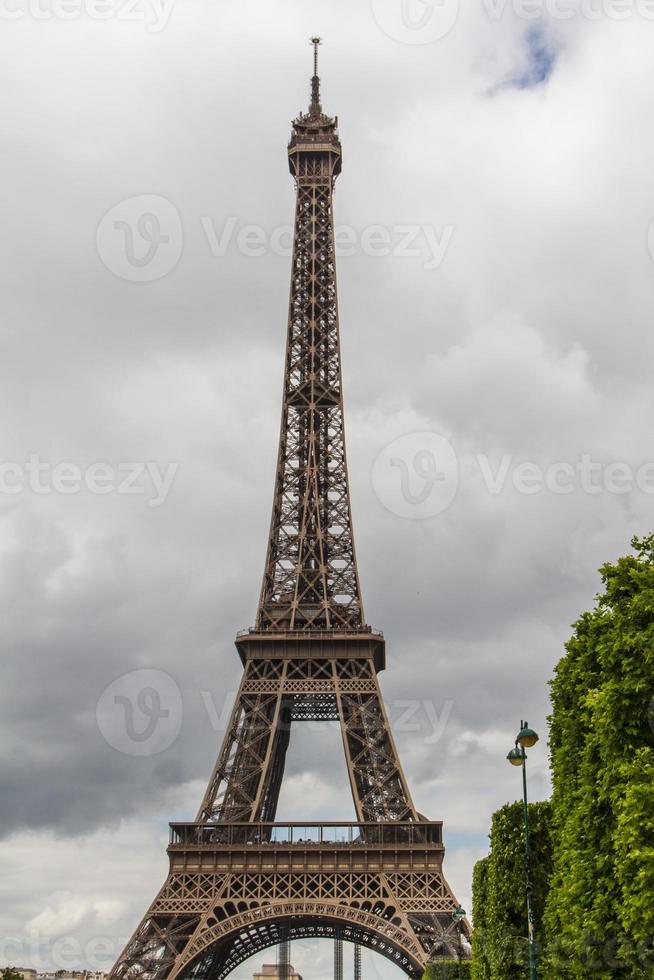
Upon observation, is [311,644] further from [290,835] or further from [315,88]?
[315,88]

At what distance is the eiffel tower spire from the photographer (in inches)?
3196

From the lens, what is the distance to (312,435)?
8681 centimetres

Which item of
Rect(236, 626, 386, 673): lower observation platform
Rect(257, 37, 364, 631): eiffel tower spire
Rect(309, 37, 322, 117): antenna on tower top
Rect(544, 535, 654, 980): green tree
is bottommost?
Rect(544, 535, 654, 980): green tree

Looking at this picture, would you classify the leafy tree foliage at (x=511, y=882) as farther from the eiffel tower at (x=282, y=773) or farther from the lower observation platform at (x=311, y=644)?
the lower observation platform at (x=311, y=644)

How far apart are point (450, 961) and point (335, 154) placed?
66.5 m

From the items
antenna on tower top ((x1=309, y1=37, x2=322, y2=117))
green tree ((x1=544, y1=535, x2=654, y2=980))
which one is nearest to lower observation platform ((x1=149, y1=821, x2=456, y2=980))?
green tree ((x1=544, y1=535, x2=654, y2=980))

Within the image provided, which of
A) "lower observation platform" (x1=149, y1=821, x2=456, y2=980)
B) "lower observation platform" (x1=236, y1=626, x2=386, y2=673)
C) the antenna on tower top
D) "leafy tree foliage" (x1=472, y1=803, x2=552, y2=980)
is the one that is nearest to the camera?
"leafy tree foliage" (x1=472, y1=803, x2=552, y2=980)

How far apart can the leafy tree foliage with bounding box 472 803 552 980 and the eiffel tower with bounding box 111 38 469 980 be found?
22008mm

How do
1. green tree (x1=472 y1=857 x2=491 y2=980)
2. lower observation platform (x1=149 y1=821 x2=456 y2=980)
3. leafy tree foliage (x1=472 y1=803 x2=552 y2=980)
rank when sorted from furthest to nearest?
lower observation platform (x1=149 y1=821 x2=456 y2=980), green tree (x1=472 y1=857 x2=491 y2=980), leafy tree foliage (x1=472 y1=803 x2=552 y2=980)

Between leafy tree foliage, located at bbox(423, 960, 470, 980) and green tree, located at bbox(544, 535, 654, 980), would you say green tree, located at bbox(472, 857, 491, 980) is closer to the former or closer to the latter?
leafy tree foliage, located at bbox(423, 960, 470, 980)

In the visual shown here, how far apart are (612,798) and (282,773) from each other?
60612 millimetres

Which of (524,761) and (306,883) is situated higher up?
(306,883)

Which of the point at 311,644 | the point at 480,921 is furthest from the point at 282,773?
the point at 480,921

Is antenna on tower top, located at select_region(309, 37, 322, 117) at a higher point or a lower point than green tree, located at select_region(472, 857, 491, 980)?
higher
